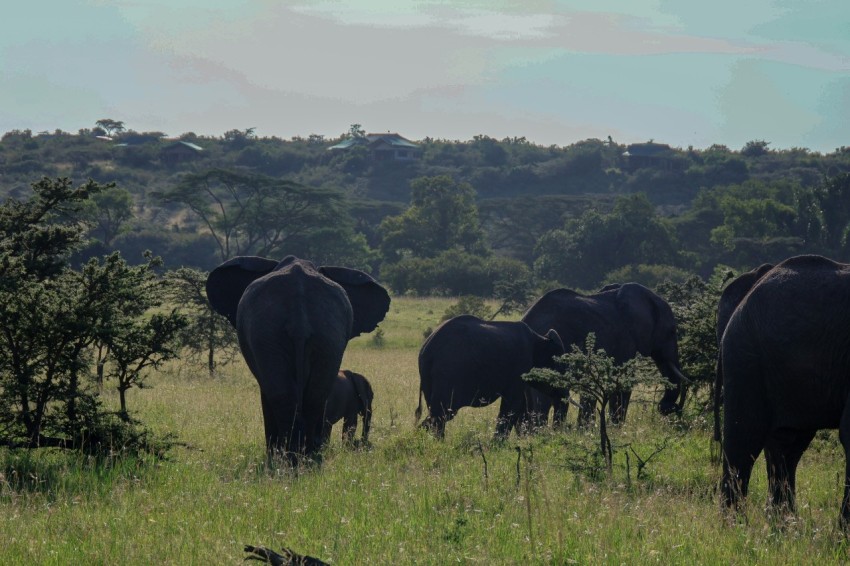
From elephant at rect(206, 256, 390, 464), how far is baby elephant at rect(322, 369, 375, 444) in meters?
1.60

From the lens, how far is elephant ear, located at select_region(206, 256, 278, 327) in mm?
14000

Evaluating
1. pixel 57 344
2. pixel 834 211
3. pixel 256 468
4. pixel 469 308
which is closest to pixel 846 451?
pixel 256 468

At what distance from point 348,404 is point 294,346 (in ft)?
11.1

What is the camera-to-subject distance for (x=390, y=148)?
130 meters

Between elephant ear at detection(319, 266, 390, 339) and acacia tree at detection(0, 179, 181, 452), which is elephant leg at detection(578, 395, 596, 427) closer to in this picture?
elephant ear at detection(319, 266, 390, 339)

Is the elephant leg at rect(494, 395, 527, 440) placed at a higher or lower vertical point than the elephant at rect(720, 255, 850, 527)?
lower

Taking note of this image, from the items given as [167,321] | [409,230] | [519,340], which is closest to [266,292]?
[167,321]

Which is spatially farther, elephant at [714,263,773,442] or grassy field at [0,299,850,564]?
elephant at [714,263,773,442]

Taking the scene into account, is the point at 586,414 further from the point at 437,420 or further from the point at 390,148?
the point at 390,148

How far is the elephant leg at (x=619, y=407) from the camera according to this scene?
1608cm

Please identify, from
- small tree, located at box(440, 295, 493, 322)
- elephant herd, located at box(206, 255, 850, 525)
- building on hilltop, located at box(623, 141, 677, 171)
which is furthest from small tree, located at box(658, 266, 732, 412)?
building on hilltop, located at box(623, 141, 677, 171)

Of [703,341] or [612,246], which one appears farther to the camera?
[612,246]

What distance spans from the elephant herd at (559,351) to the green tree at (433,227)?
178 ft

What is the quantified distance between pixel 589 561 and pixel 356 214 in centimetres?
8519
